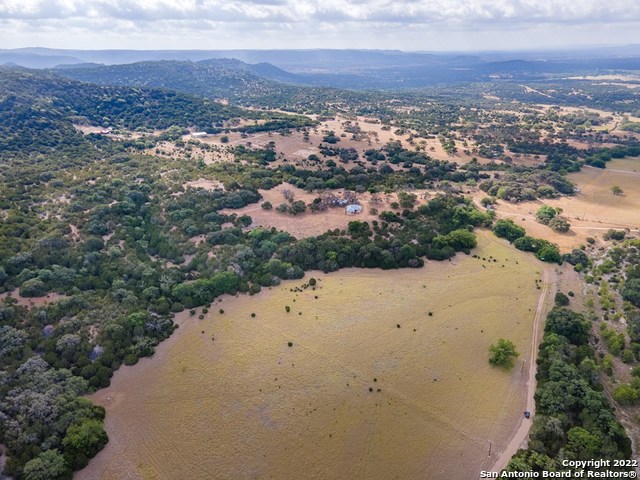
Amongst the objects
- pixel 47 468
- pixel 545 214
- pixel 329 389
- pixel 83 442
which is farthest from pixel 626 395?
pixel 47 468

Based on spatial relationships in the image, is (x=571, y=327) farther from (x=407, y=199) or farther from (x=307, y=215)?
(x=307, y=215)

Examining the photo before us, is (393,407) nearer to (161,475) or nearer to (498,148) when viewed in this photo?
(161,475)

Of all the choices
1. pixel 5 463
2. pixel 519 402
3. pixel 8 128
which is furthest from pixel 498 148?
pixel 8 128

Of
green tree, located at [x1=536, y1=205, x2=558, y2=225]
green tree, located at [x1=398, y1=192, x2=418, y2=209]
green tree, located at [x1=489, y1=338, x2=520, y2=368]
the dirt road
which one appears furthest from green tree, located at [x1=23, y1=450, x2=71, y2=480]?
green tree, located at [x1=536, y1=205, x2=558, y2=225]

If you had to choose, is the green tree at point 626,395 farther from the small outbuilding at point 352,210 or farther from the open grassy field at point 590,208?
the small outbuilding at point 352,210

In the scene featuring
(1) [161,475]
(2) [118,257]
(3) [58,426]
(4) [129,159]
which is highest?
(4) [129,159]

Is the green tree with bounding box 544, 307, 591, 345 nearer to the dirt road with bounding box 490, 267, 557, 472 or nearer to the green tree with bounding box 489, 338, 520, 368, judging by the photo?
the dirt road with bounding box 490, 267, 557, 472

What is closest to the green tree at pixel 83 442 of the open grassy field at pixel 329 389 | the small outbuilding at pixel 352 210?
the open grassy field at pixel 329 389
